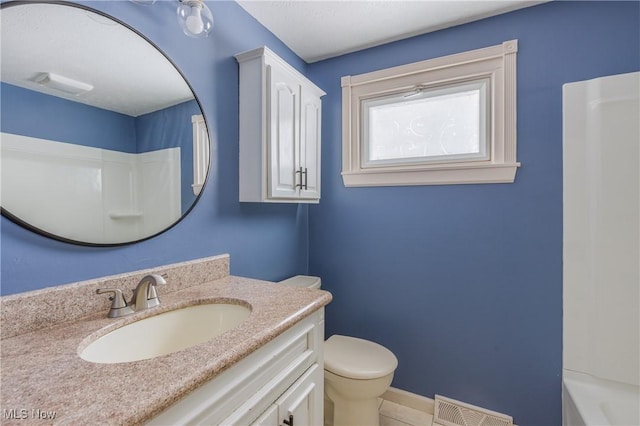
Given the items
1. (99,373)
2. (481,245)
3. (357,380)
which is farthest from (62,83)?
(481,245)

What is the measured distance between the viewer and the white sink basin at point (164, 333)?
0.81 metres

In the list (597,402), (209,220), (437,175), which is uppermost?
(437,175)

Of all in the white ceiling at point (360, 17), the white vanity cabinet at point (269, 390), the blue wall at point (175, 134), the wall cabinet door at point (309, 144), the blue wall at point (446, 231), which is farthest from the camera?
the wall cabinet door at point (309, 144)

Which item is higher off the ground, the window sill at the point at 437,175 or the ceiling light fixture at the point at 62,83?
the ceiling light fixture at the point at 62,83

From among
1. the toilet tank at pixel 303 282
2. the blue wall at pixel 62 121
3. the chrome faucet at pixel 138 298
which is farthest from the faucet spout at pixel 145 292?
the toilet tank at pixel 303 282

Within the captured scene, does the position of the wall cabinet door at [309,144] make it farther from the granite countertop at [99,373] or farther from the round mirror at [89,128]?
the granite countertop at [99,373]

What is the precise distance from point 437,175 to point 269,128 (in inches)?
40.5

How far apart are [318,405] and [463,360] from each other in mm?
1046

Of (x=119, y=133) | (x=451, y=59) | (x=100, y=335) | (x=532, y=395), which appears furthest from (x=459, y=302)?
(x=119, y=133)

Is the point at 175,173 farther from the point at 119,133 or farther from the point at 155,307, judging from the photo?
the point at 155,307

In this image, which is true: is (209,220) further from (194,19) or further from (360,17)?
(360,17)

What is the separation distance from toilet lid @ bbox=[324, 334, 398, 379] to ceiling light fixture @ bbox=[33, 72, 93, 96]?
60.5 inches

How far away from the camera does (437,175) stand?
5.57 feet

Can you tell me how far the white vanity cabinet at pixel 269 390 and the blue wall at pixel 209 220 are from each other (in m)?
0.61
